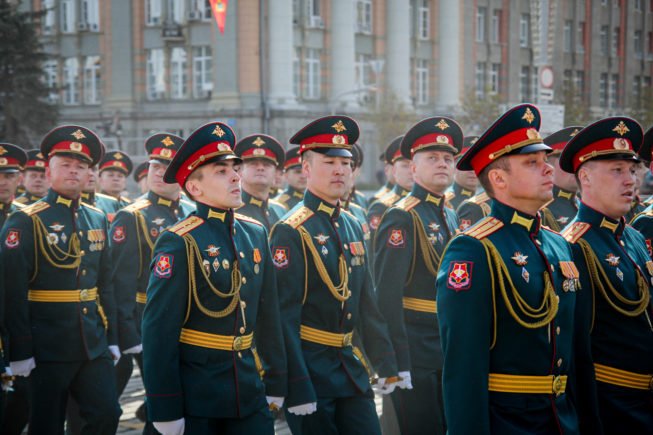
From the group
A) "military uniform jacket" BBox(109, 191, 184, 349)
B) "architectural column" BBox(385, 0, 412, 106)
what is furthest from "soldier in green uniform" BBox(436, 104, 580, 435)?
"architectural column" BBox(385, 0, 412, 106)

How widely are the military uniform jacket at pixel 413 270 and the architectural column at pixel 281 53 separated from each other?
39910 mm

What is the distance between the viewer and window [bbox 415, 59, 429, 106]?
54562 mm

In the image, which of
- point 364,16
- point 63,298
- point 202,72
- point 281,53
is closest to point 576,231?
point 63,298

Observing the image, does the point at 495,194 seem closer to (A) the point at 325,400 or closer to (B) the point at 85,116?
(A) the point at 325,400

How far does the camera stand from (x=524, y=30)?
53.4 meters

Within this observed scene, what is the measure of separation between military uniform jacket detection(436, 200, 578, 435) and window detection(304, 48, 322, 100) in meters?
46.2

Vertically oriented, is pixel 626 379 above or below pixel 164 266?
below

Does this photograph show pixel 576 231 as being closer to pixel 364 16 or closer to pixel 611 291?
pixel 611 291

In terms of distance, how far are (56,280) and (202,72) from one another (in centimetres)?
4270

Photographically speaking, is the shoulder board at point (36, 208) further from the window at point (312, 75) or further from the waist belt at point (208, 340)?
the window at point (312, 75)

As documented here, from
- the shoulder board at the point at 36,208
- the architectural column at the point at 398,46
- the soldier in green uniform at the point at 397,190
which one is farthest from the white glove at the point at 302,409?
the architectural column at the point at 398,46

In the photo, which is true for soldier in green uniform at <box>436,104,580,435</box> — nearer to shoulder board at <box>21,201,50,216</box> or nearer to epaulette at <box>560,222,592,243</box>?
epaulette at <box>560,222,592,243</box>

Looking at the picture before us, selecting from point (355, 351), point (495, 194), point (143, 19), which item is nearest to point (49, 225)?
point (355, 351)

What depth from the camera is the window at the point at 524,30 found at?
5297cm
